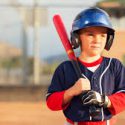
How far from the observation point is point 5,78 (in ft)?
58.5

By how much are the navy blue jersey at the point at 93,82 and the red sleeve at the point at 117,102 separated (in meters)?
0.02

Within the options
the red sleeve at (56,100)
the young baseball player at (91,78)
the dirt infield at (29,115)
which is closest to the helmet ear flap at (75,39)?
the young baseball player at (91,78)

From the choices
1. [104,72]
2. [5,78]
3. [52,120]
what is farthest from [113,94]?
[5,78]

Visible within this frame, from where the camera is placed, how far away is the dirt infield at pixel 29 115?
7938 mm

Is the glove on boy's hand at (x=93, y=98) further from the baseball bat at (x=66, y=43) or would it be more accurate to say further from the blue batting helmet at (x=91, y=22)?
the blue batting helmet at (x=91, y=22)

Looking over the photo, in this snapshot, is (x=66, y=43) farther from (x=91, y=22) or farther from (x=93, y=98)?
(x=93, y=98)

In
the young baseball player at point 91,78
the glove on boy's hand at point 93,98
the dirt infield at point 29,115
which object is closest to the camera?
the glove on boy's hand at point 93,98

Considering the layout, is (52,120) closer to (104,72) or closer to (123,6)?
(104,72)

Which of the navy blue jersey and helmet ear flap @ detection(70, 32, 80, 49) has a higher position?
helmet ear flap @ detection(70, 32, 80, 49)

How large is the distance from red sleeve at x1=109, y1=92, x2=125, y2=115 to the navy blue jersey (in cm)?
2

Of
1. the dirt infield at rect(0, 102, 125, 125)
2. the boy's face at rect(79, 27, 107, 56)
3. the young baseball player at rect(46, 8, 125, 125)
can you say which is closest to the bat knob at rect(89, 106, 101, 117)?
the young baseball player at rect(46, 8, 125, 125)

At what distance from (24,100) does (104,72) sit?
9690mm

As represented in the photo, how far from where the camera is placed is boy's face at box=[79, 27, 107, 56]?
2219 mm

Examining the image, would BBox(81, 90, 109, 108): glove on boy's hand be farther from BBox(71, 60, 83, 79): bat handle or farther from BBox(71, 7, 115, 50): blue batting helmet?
BBox(71, 7, 115, 50): blue batting helmet
